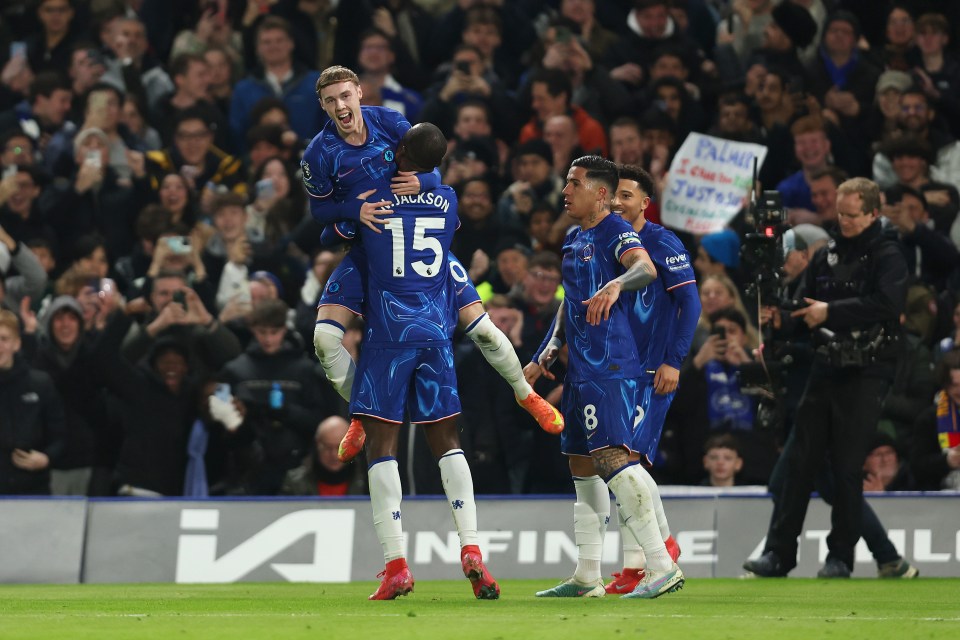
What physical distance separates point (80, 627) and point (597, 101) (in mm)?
11245

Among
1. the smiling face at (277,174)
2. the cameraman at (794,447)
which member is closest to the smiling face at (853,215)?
the cameraman at (794,447)

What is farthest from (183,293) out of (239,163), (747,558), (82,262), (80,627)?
(80,627)

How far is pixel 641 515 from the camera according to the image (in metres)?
9.08

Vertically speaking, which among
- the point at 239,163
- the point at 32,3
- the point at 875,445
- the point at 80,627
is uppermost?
the point at 32,3

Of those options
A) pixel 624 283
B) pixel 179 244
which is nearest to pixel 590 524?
pixel 624 283

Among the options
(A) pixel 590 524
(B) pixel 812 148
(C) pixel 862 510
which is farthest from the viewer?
(B) pixel 812 148

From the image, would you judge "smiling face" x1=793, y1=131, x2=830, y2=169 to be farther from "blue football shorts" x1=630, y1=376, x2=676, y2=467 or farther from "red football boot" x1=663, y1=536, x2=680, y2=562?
"red football boot" x1=663, y1=536, x2=680, y2=562

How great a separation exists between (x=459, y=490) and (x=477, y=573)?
47 centimetres

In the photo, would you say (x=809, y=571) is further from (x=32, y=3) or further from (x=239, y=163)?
(x=32, y=3)

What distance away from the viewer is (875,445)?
46.1 feet

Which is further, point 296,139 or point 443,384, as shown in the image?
point 296,139

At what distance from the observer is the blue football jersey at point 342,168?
9.24m

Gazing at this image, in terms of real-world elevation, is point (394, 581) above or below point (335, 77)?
below

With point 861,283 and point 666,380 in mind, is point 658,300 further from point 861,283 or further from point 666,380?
point 861,283
